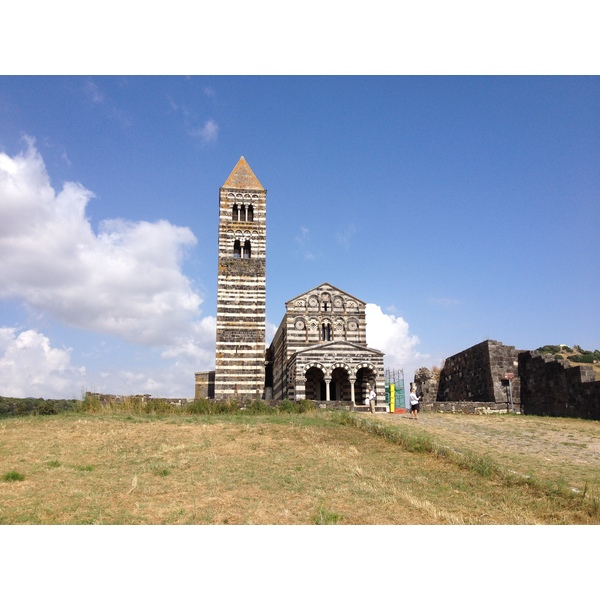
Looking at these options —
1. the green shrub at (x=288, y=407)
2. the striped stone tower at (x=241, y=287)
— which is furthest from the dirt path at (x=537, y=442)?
the striped stone tower at (x=241, y=287)

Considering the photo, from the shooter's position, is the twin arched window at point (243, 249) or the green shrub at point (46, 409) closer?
the green shrub at point (46, 409)

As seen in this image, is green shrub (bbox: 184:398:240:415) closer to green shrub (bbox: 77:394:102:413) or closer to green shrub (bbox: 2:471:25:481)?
green shrub (bbox: 77:394:102:413)

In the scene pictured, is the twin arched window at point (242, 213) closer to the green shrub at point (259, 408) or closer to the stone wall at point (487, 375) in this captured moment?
the stone wall at point (487, 375)

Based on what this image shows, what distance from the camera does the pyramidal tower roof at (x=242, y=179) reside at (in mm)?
36625

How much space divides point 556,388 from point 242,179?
1018 inches

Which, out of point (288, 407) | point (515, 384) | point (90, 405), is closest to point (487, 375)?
point (515, 384)

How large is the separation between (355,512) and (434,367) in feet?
98.5

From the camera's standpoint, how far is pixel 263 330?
33.4 metres

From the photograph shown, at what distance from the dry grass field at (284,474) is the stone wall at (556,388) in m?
5.86

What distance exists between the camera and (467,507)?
785cm

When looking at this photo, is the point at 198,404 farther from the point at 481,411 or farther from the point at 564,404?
the point at 564,404

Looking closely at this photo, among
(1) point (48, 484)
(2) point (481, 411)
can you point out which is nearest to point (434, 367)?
(2) point (481, 411)

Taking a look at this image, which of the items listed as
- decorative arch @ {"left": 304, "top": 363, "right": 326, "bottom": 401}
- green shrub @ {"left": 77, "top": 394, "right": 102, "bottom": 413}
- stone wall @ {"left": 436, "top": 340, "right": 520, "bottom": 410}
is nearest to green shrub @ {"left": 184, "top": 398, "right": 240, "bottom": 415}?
green shrub @ {"left": 77, "top": 394, "right": 102, "bottom": 413}
